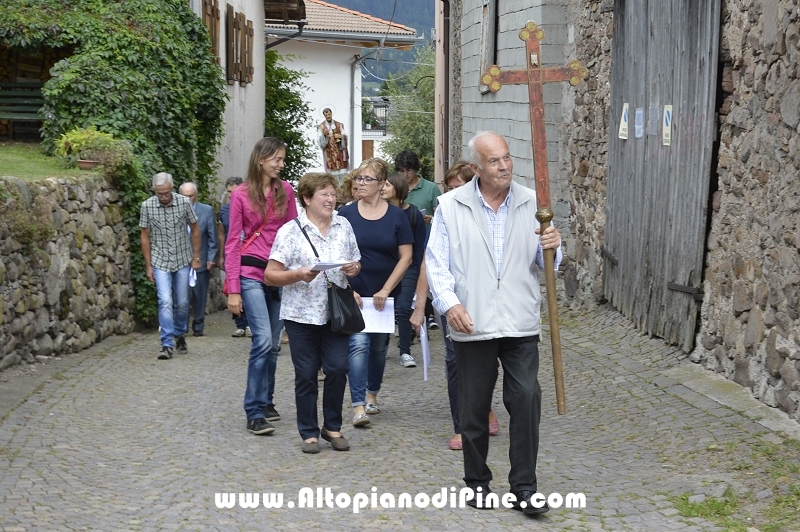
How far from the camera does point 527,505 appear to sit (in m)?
5.08

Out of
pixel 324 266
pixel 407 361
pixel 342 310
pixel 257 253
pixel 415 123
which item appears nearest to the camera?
pixel 324 266

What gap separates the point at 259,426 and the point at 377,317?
98 centimetres

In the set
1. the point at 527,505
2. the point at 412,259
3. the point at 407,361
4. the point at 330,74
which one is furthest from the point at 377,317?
the point at 330,74

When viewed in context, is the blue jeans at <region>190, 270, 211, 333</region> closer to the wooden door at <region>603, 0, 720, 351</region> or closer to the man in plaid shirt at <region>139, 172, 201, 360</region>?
the man in plaid shirt at <region>139, 172, 201, 360</region>

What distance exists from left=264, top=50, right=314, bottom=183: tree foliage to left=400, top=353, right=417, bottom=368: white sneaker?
647 inches

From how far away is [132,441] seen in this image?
22.2ft

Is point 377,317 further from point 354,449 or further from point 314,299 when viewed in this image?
point 354,449

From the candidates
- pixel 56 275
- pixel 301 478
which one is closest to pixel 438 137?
pixel 56 275

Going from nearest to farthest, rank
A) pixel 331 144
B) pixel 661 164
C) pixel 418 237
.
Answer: pixel 418 237 < pixel 661 164 < pixel 331 144

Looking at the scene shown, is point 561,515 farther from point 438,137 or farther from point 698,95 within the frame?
point 438,137

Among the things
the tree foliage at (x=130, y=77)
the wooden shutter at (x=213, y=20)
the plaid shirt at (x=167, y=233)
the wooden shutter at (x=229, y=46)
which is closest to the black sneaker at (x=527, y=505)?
the plaid shirt at (x=167, y=233)

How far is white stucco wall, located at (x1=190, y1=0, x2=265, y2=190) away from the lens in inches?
784

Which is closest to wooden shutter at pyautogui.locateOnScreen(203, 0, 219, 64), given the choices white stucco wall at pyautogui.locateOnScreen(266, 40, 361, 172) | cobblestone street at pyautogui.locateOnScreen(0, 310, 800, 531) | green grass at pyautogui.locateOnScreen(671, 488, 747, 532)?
cobblestone street at pyautogui.locateOnScreen(0, 310, 800, 531)

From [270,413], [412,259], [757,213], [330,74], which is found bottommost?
[270,413]
